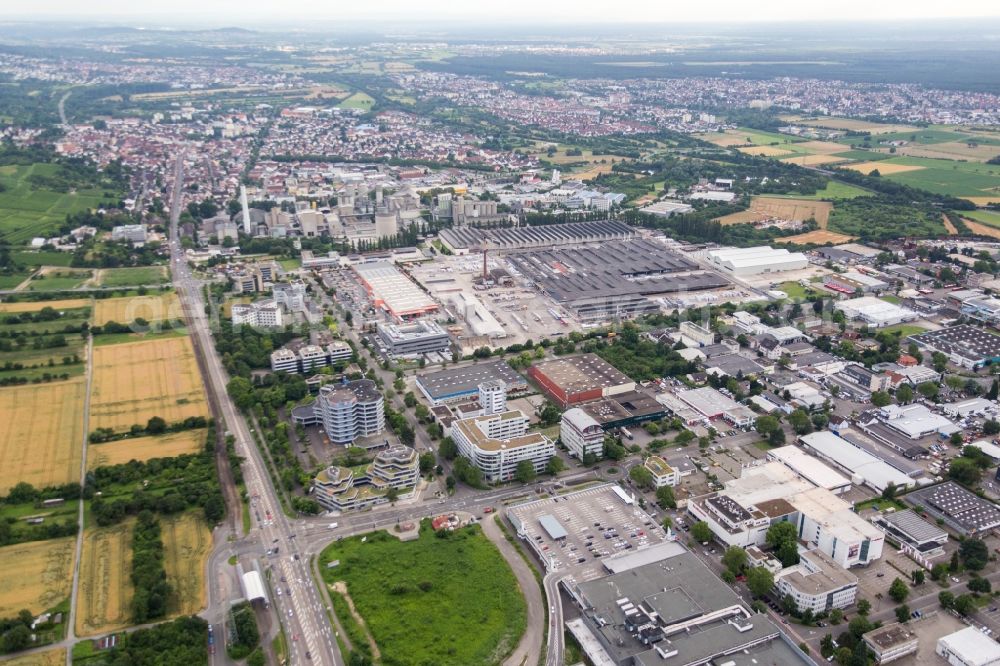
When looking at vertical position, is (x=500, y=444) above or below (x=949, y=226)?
below

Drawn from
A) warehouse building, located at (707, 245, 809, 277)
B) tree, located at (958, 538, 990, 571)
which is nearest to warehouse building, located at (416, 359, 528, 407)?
tree, located at (958, 538, 990, 571)

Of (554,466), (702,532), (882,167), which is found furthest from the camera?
(882,167)

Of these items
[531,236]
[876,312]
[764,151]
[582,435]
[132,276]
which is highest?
[764,151]

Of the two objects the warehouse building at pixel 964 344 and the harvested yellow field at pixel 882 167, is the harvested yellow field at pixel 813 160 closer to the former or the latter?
the harvested yellow field at pixel 882 167

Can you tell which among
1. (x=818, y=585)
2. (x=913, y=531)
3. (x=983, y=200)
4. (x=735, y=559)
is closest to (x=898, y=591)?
(x=818, y=585)

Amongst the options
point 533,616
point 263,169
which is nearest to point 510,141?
point 263,169

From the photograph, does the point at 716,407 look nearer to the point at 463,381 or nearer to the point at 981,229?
the point at 463,381
